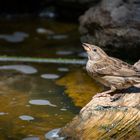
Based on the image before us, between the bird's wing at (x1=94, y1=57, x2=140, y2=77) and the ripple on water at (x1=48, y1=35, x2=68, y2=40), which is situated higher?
the bird's wing at (x1=94, y1=57, x2=140, y2=77)

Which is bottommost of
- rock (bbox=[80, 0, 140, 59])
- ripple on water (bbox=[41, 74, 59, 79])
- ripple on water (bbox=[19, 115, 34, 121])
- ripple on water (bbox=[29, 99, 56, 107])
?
ripple on water (bbox=[19, 115, 34, 121])

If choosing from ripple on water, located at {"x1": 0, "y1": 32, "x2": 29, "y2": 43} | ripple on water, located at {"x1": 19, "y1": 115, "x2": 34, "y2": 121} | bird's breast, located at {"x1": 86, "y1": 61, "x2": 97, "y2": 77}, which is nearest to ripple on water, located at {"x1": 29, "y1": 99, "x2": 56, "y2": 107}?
ripple on water, located at {"x1": 19, "y1": 115, "x2": 34, "y2": 121}

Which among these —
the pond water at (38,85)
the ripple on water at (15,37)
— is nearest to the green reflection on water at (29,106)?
the pond water at (38,85)

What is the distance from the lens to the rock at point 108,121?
5477mm

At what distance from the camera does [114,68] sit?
20.7 ft

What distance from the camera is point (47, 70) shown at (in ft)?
28.8

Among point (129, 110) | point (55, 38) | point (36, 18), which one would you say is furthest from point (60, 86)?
point (36, 18)

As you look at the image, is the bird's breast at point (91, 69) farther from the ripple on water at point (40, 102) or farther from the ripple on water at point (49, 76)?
the ripple on water at point (49, 76)

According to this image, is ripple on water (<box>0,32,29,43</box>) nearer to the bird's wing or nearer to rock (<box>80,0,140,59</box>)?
rock (<box>80,0,140,59</box>)

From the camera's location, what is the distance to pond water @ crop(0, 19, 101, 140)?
641cm

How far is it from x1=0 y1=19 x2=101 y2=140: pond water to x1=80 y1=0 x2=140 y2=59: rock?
64 cm

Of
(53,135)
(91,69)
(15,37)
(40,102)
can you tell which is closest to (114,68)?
(91,69)

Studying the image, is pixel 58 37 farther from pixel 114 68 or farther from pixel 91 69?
pixel 114 68

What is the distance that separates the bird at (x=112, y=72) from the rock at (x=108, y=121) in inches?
7.3
